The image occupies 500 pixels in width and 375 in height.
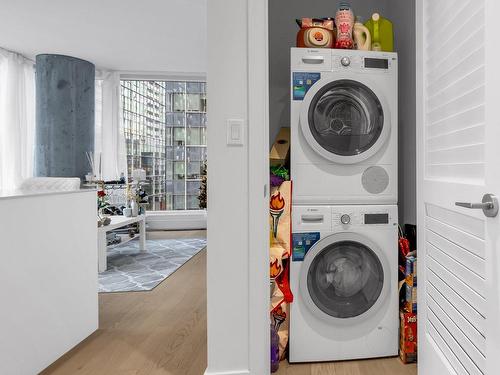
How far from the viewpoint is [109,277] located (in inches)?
123

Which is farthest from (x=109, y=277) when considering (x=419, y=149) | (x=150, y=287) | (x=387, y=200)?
(x=419, y=149)

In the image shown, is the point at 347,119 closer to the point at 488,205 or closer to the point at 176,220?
the point at 488,205

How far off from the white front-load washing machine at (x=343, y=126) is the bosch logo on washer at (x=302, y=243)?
6.9 inches

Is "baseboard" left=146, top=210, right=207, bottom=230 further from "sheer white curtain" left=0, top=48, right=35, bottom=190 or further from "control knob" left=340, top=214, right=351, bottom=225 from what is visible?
"control knob" left=340, top=214, right=351, bottom=225

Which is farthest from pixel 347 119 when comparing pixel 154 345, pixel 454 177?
pixel 154 345

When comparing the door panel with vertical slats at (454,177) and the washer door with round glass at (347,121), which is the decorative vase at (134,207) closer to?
the washer door with round glass at (347,121)

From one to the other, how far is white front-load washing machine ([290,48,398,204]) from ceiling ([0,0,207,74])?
6.86 feet

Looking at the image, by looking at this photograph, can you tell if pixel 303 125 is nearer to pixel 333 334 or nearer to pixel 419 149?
pixel 419 149

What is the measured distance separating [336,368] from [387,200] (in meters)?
0.90

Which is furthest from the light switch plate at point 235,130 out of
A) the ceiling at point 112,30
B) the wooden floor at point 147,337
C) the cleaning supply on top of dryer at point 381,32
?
the ceiling at point 112,30

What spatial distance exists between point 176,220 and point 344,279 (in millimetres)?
4106

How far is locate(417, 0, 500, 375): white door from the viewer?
879 millimetres

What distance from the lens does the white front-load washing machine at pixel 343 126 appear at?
1690 mm

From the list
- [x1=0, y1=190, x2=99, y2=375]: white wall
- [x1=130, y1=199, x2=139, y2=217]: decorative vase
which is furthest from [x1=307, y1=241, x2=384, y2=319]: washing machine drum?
[x1=130, y1=199, x2=139, y2=217]: decorative vase
